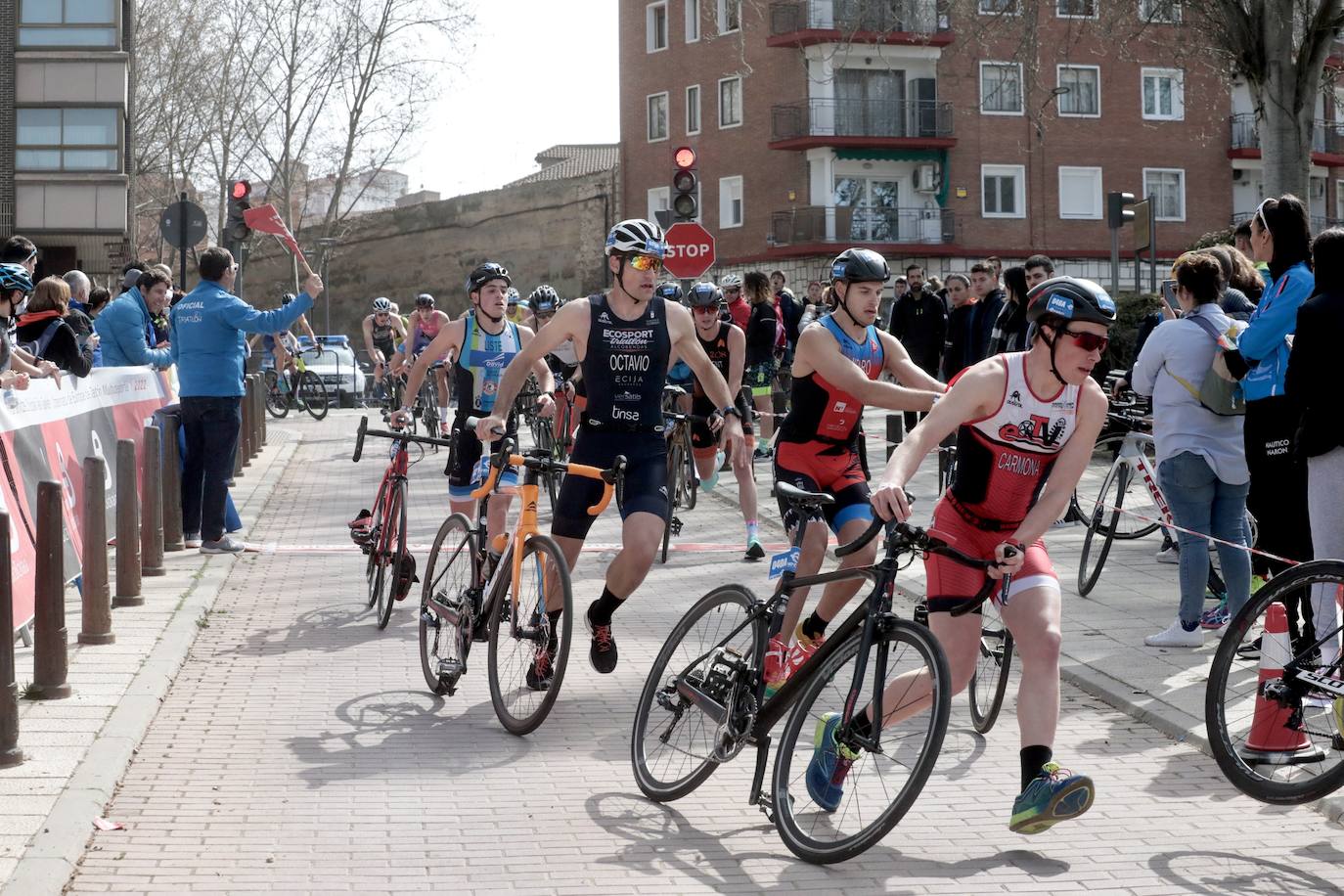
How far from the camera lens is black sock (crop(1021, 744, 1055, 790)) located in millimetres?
5156

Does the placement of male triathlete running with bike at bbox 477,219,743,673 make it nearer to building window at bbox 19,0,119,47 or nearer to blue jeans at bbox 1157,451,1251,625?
blue jeans at bbox 1157,451,1251,625

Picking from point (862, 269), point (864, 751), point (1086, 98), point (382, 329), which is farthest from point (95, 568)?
point (1086, 98)

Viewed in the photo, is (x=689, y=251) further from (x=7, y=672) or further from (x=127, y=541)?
(x=7, y=672)

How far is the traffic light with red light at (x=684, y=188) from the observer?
Answer: 62.2 feet

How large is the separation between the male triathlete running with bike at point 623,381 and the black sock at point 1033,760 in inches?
93.6

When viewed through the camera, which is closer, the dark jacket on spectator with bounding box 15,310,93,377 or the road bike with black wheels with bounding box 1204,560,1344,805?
the road bike with black wheels with bounding box 1204,560,1344,805

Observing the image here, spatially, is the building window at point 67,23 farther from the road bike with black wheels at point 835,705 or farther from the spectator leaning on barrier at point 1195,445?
the road bike with black wheels at point 835,705

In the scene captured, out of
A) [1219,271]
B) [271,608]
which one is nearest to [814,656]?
[1219,271]

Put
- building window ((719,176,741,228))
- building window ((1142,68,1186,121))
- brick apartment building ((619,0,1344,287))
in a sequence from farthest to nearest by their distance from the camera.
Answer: building window ((1142,68,1186,121))
building window ((719,176,741,228))
brick apartment building ((619,0,1344,287))

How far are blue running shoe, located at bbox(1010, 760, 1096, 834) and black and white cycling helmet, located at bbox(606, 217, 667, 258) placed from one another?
3.14 meters

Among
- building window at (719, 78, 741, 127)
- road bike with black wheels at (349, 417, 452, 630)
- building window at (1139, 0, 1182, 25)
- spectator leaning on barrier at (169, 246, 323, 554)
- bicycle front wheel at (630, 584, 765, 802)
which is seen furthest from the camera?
building window at (719, 78, 741, 127)

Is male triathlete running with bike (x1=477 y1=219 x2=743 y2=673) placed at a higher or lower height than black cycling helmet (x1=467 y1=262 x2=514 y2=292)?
lower

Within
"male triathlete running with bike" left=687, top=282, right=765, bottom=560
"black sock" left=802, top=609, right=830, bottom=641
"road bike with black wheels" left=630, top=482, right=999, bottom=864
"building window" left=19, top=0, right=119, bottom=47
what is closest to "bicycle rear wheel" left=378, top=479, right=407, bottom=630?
"black sock" left=802, top=609, right=830, bottom=641

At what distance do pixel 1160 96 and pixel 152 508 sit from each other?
46475mm
